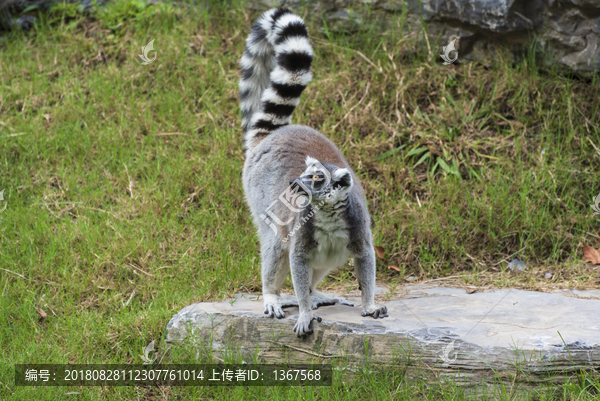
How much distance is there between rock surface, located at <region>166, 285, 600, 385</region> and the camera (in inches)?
116

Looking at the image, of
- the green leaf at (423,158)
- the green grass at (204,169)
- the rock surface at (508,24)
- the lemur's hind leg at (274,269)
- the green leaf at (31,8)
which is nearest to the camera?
the lemur's hind leg at (274,269)

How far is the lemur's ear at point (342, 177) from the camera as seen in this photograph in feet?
10.3

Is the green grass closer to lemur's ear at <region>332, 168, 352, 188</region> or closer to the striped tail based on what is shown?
the striped tail

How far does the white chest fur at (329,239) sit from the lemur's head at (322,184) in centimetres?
12

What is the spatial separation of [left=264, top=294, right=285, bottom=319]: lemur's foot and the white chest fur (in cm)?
36

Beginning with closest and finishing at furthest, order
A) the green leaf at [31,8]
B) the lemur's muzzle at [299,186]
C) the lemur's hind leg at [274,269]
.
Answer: the lemur's muzzle at [299,186], the lemur's hind leg at [274,269], the green leaf at [31,8]

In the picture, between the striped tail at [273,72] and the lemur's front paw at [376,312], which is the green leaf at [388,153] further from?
the lemur's front paw at [376,312]

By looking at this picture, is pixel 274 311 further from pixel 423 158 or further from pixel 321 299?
pixel 423 158

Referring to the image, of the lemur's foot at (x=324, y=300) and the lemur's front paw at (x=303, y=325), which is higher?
the lemur's front paw at (x=303, y=325)
